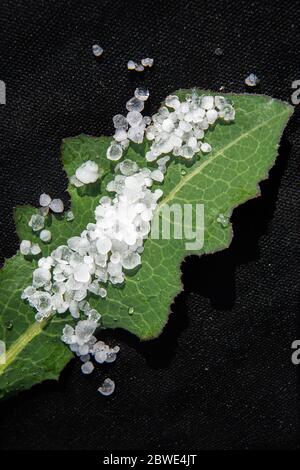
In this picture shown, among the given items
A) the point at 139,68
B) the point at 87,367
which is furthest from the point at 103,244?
the point at 139,68

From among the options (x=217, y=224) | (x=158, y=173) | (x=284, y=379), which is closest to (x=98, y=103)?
(x=158, y=173)

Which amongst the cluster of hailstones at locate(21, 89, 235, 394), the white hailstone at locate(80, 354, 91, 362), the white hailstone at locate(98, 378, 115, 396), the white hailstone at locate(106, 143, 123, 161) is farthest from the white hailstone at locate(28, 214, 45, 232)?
the white hailstone at locate(98, 378, 115, 396)

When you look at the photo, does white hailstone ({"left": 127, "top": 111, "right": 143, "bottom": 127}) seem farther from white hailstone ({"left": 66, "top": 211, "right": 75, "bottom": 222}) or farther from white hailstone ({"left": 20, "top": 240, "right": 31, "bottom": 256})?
white hailstone ({"left": 20, "top": 240, "right": 31, "bottom": 256})

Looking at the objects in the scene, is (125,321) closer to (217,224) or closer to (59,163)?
(217,224)

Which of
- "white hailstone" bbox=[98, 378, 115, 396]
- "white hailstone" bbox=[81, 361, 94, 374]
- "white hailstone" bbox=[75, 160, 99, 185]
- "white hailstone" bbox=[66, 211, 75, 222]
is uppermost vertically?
"white hailstone" bbox=[75, 160, 99, 185]

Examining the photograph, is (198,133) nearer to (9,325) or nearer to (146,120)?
(146,120)
